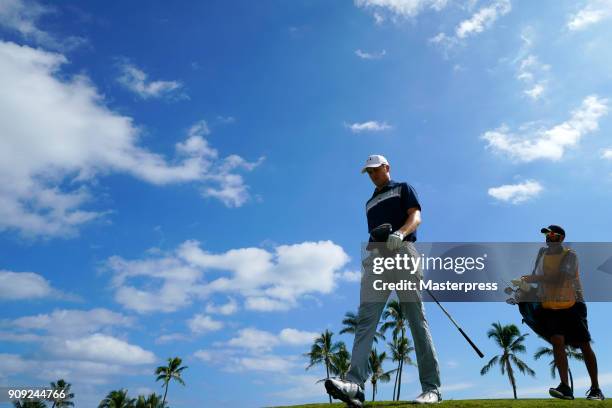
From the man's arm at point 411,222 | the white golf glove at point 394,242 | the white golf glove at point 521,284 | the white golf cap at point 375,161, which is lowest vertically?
the white golf glove at point 394,242

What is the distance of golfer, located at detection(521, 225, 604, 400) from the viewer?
7.59 meters

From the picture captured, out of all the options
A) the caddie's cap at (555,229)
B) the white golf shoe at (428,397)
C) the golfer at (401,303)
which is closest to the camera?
the golfer at (401,303)

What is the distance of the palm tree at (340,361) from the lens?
201ft

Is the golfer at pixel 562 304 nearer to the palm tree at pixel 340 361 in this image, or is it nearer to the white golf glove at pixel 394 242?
the white golf glove at pixel 394 242

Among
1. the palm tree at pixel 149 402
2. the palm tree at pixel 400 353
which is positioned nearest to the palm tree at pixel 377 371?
the palm tree at pixel 400 353

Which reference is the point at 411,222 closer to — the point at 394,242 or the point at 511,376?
the point at 394,242

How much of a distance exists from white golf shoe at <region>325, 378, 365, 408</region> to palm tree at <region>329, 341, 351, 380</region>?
187 ft

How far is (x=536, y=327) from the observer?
8141 millimetres

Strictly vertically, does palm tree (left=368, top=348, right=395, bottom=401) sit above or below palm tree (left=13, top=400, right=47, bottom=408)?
above

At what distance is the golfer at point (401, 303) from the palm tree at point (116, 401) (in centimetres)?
8429

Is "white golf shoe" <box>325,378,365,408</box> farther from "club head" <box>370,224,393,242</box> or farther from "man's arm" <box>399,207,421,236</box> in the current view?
"man's arm" <box>399,207,421,236</box>

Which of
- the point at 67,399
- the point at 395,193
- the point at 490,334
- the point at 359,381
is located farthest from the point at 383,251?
the point at 67,399

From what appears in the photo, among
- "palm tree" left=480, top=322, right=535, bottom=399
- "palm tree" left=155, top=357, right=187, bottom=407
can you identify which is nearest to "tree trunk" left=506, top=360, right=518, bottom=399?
"palm tree" left=480, top=322, right=535, bottom=399

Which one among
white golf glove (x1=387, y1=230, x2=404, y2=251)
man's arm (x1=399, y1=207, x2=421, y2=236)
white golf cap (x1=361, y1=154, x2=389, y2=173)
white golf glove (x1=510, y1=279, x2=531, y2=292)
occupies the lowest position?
white golf glove (x1=387, y1=230, x2=404, y2=251)
